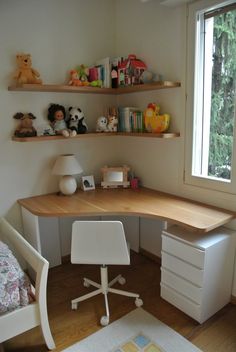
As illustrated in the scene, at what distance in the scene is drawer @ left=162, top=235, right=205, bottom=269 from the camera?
1.82m

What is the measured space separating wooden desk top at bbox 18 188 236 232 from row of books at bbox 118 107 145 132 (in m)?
0.62

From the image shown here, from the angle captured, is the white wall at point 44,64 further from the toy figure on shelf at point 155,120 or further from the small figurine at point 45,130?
the toy figure on shelf at point 155,120

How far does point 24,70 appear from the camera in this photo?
217 cm

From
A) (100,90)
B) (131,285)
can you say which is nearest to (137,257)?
(131,285)

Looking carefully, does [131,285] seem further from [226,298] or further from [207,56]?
[207,56]

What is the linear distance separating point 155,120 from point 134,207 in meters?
0.79

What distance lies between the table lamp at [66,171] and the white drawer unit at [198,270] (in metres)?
0.97

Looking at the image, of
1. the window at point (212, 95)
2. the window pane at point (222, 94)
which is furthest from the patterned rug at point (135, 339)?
the window pane at point (222, 94)

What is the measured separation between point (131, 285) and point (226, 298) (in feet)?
A: 2.55

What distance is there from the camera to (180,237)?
77.0 inches

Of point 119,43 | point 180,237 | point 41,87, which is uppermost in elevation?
point 119,43

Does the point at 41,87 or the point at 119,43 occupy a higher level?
the point at 119,43

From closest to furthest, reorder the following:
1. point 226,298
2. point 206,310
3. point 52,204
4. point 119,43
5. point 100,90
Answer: point 206,310
point 226,298
point 52,204
point 100,90
point 119,43

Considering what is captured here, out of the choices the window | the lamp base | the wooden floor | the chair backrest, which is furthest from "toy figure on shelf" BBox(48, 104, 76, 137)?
the wooden floor
